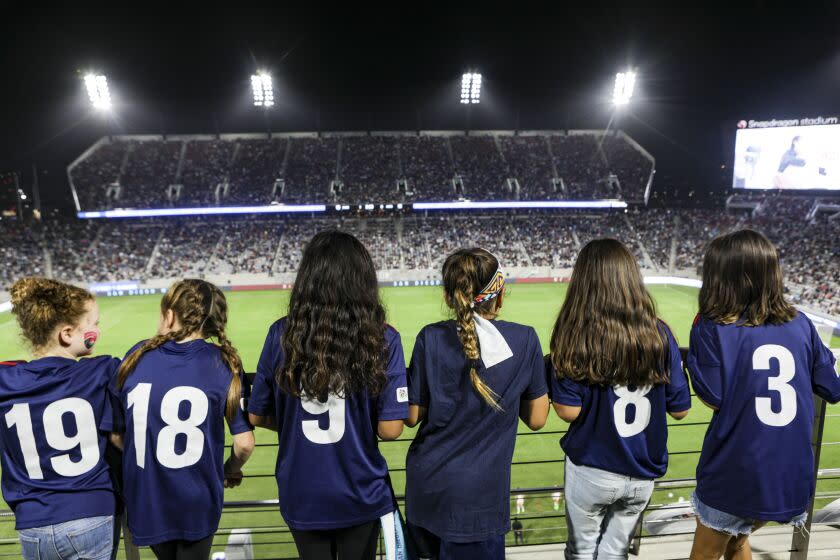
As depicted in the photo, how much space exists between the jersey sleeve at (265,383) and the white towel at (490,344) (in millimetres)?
852

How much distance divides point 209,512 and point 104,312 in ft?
87.8

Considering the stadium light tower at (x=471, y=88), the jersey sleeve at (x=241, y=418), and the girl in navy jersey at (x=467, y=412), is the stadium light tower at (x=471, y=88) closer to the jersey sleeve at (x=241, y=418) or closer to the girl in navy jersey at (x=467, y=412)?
the girl in navy jersey at (x=467, y=412)

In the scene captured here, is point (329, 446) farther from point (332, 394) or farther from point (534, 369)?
point (534, 369)

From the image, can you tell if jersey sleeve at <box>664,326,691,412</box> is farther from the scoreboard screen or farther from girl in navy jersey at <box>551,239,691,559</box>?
the scoreboard screen

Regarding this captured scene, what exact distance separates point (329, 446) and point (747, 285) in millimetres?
2041

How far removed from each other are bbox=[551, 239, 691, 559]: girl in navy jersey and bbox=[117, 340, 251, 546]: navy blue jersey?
5.05ft

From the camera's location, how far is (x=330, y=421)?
201 centimetres

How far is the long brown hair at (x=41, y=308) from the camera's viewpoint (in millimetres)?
2023

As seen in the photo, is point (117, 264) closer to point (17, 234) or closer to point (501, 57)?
point (17, 234)

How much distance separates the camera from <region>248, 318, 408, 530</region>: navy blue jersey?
6.59 feet

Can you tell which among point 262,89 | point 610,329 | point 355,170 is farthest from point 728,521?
point 262,89

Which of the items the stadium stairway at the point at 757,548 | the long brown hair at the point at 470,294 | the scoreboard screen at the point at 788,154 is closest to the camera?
the long brown hair at the point at 470,294

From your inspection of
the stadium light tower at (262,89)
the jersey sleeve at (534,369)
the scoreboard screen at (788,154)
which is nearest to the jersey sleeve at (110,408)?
the jersey sleeve at (534,369)

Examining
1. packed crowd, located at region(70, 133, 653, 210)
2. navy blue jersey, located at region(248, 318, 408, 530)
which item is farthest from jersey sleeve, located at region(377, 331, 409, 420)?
packed crowd, located at region(70, 133, 653, 210)
